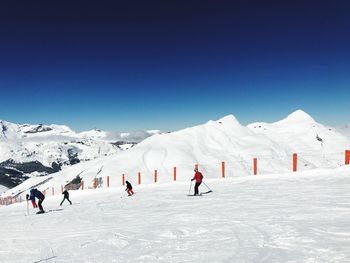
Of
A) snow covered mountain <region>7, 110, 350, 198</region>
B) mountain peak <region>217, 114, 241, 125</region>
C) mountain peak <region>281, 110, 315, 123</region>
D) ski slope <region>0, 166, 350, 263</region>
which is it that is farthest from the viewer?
mountain peak <region>281, 110, 315, 123</region>

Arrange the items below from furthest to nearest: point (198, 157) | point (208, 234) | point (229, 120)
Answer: point (229, 120) → point (198, 157) → point (208, 234)

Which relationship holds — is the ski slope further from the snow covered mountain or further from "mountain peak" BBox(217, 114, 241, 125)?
"mountain peak" BBox(217, 114, 241, 125)

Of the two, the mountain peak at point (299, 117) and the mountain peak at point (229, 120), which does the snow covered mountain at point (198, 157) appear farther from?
the mountain peak at point (299, 117)

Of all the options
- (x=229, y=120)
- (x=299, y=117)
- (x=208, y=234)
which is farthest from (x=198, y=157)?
(x=299, y=117)

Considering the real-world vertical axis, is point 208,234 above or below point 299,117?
below

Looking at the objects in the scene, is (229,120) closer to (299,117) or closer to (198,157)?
(198,157)

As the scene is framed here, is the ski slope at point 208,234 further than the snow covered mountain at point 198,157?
No

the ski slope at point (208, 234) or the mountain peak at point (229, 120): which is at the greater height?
the mountain peak at point (229, 120)

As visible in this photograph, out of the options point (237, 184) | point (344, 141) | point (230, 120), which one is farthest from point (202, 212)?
point (344, 141)

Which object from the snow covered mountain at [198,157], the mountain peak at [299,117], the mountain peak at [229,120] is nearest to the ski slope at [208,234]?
the snow covered mountain at [198,157]

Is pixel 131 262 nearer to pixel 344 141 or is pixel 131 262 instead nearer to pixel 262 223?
pixel 262 223

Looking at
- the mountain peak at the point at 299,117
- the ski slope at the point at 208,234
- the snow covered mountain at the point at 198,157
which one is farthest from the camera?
the mountain peak at the point at 299,117

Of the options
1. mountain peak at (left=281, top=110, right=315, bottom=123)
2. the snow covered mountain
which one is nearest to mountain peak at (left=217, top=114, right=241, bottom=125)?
the snow covered mountain

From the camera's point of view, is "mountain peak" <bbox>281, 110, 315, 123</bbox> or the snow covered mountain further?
"mountain peak" <bbox>281, 110, 315, 123</bbox>
